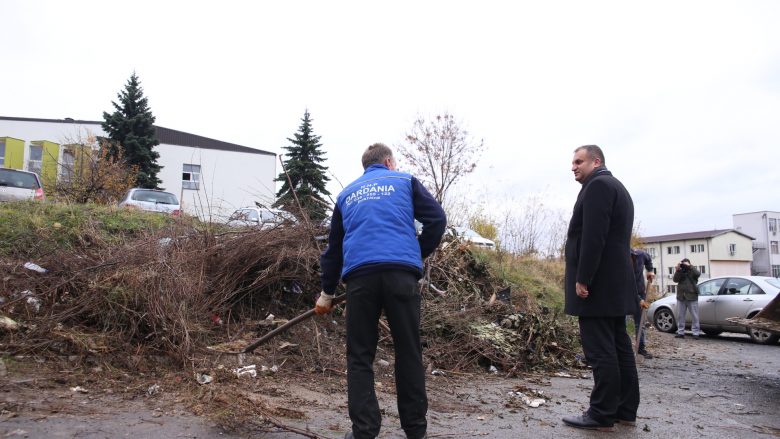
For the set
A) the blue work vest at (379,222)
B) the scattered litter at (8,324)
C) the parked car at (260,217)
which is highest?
the parked car at (260,217)

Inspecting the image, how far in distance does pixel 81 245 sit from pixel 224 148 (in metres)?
34.4

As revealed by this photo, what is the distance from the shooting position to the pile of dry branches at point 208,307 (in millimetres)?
5113

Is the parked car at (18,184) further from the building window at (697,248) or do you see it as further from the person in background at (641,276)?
the building window at (697,248)

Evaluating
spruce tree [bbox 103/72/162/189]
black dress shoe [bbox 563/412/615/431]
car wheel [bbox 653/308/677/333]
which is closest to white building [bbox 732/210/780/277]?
car wheel [bbox 653/308/677/333]

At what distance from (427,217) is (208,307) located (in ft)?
11.0

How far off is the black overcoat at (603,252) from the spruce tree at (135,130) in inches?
1177

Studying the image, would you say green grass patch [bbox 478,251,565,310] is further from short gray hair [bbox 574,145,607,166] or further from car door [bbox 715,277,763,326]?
short gray hair [bbox 574,145,607,166]

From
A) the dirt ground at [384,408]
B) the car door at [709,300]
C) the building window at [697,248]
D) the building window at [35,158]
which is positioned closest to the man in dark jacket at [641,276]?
the dirt ground at [384,408]

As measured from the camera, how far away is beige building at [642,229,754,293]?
64312 millimetres

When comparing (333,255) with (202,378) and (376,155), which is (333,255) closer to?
(376,155)

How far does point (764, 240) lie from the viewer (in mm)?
74688

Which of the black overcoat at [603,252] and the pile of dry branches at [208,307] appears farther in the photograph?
the pile of dry branches at [208,307]

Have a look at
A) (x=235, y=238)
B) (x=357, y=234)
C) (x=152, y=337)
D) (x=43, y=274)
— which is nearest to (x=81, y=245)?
(x=43, y=274)

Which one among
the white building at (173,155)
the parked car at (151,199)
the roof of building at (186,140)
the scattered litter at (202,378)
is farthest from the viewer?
the roof of building at (186,140)
